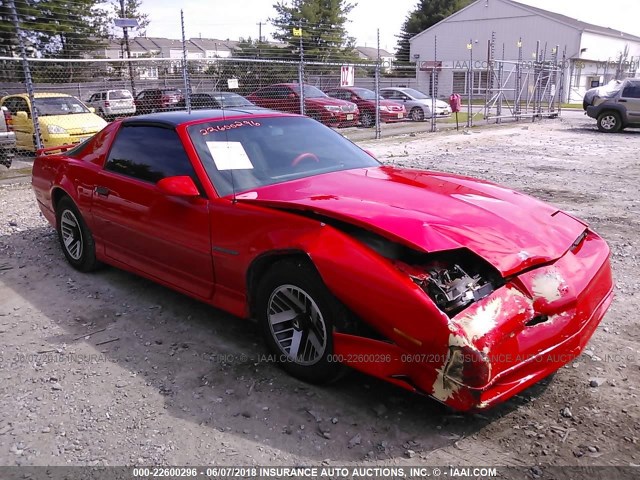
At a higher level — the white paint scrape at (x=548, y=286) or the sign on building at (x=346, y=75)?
the sign on building at (x=346, y=75)

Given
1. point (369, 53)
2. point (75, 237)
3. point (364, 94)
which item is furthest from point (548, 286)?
point (369, 53)

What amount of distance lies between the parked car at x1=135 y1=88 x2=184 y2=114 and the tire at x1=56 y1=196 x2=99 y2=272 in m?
9.58

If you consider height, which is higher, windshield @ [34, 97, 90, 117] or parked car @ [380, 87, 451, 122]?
windshield @ [34, 97, 90, 117]

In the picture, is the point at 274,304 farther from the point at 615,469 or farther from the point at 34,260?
the point at 34,260

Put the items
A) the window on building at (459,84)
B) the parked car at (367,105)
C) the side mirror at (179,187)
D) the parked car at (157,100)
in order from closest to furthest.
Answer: the side mirror at (179,187) < the parked car at (157,100) < the parked car at (367,105) < the window on building at (459,84)

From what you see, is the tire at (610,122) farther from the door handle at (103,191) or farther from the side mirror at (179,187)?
the side mirror at (179,187)

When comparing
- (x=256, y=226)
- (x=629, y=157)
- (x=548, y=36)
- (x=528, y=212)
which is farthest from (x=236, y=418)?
(x=548, y=36)

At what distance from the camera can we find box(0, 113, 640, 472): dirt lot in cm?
255

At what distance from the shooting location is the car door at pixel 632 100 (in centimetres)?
1694

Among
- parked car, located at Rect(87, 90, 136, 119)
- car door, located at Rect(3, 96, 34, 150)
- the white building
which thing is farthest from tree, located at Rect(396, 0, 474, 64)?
car door, located at Rect(3, 96, 34, 150)

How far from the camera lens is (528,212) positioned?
3.28 m

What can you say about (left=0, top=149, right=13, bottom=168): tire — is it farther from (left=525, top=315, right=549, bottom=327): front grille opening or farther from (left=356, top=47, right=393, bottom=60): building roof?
(left=356, top=47, right=393, bottom=60): building roof

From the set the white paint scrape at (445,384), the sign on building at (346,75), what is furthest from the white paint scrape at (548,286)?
the sign on building at (346,75)

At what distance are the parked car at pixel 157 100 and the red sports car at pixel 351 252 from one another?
1060 cm
